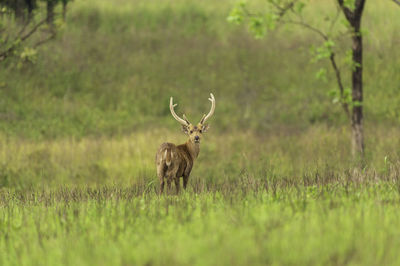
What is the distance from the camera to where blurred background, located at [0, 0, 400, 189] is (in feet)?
53.4

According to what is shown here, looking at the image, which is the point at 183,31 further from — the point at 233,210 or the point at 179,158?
the point at 233,210

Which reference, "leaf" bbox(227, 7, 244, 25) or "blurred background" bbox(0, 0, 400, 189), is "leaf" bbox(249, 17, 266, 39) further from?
"blurred background" bbox(0, 0, 400, 189)

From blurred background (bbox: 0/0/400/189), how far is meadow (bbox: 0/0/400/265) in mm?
87

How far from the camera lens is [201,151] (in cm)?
1764

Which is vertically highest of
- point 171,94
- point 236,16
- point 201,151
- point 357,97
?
point 236,16

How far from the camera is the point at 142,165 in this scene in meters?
15.6

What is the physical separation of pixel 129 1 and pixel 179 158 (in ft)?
93.7

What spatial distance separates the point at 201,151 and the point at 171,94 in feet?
31.8

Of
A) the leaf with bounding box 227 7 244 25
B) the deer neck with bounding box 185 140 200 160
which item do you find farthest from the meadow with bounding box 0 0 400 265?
the leaf with bounding box 227 7 244 25

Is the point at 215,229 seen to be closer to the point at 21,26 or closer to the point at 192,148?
the point at 192,148

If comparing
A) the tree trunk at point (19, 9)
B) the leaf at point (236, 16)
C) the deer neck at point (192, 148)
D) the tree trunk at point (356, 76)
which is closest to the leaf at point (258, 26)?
the leaf at point (236, 16)

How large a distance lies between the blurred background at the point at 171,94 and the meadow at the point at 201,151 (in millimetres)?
87

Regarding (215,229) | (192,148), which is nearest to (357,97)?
(192,148)

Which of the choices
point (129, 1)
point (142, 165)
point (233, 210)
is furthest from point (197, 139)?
point (129, 1)
